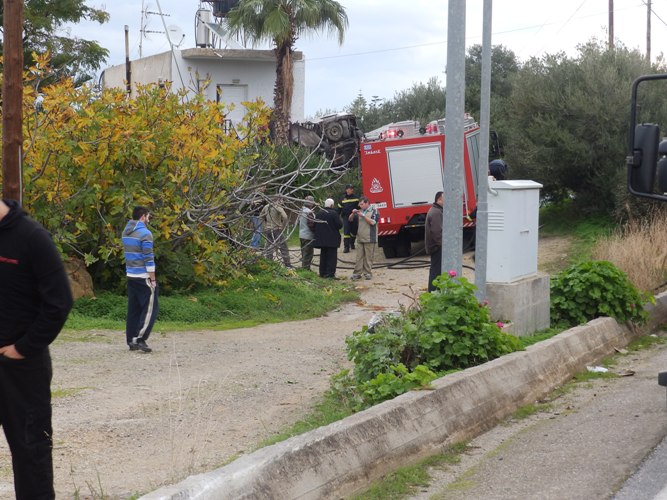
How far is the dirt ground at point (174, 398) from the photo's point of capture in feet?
20.2

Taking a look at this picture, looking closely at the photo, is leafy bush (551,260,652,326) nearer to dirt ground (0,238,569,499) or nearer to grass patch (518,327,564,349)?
grass patch (518,327,564,349)

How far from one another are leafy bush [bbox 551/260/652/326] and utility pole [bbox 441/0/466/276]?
2577mm

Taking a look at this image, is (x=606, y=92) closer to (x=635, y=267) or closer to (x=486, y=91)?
(x=635, y=267)

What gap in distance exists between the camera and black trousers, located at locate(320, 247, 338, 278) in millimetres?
19516

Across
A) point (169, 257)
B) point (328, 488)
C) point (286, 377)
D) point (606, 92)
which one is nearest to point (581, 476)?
point (328, 488)

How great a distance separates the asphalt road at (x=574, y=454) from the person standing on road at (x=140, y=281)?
4.73 m

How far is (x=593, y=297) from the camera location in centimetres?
1155

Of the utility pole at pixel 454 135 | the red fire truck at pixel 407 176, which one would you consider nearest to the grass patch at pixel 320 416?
the utility pole at pixel 454 135

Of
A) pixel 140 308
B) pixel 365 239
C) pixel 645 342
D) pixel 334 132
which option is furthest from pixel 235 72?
pixel 645 342

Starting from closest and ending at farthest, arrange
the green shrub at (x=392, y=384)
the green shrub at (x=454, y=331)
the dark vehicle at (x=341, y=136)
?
the green shrub at (x=392, y=384) < the green shrub at (x=454, y=331) < the dark vehicle at (x=341, y=136)

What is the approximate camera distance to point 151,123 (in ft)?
47.6

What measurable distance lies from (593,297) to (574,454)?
16.4ft

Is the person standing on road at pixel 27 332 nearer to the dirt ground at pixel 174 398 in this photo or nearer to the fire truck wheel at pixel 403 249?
the dirt ground at pixel 174 398

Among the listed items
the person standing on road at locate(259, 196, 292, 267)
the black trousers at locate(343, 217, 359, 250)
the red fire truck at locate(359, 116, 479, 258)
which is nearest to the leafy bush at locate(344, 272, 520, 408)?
the person standing on road at locate(259, 196, 292, 267)
